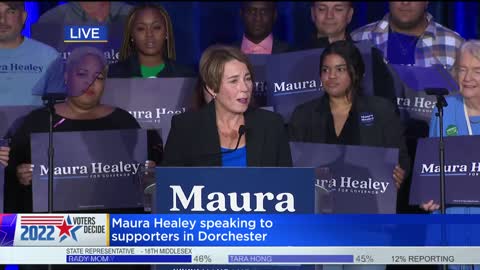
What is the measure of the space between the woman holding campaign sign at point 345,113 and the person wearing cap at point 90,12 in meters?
1.42

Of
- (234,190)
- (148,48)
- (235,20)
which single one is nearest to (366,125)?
(148,48)

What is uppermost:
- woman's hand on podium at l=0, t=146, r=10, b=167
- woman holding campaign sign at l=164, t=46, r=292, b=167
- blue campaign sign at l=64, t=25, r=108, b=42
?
blue campaign sign at l=64, t=25, r=108, b=42

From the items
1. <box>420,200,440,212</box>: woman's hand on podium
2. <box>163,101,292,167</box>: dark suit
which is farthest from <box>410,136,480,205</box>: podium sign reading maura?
<box>163,101,292,167</box>: dark suit

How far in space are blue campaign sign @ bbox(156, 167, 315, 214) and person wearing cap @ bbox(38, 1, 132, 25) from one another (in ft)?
8.01

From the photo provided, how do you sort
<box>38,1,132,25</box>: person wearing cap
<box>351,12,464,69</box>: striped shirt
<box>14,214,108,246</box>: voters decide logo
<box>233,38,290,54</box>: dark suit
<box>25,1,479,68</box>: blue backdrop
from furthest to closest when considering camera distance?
<box>25,1,479,68</box>: blue backdrop < <box>38,1,132,25</box>: person wearing cap < <box>233,38,290,54</box>: dark suit < <box>351,12,464,69</box>: striped shirt < <box>14,214,108,246</box>: voters decide logo

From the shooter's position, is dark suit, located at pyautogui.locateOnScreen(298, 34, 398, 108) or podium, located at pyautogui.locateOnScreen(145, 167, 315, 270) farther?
dark suit, located at pyautogui.locateOnScreen(298, 34, 398, 108)

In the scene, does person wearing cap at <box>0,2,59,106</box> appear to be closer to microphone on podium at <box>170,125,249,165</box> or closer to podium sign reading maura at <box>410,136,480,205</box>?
microphone on podium at <box>170,125,249,165</box>

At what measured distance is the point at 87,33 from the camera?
6602mm

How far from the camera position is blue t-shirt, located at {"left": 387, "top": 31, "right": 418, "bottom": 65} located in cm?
650

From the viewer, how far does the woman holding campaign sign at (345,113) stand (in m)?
6.00

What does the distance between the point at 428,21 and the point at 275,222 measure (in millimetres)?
2449

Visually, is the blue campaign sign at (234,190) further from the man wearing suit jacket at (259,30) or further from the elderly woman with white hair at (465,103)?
the man wearing suit jacket at (259,30)

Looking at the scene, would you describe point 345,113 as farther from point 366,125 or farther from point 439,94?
point 439,94

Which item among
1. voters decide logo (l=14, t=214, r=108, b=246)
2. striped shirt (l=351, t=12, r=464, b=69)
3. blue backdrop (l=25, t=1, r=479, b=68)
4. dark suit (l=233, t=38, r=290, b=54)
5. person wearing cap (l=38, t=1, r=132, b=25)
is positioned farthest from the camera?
blue backdrop (l=25, t=1, r=479, b=68)
